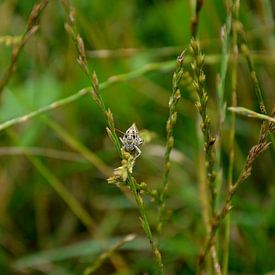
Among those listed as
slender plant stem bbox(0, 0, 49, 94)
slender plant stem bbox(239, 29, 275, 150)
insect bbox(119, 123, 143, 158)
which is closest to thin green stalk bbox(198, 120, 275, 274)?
slender plant stem bbox(239, 29, 275, 150)

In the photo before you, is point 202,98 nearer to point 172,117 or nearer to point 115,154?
point 172,117

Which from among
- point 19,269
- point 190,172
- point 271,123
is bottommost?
point 19,269

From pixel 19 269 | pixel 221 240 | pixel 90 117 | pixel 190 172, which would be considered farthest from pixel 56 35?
pixel 221 240

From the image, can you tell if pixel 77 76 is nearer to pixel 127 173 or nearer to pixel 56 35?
pixel 56 35

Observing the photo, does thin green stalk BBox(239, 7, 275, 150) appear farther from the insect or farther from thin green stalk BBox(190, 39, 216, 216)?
the insect

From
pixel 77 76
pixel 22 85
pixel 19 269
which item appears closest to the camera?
pixel 19 269

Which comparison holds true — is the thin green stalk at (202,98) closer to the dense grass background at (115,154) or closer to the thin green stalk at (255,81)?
the thin green stalk at (255,81)

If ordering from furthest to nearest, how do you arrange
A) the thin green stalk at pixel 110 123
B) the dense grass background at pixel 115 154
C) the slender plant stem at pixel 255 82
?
the dense grass background at pixel 115 154 → the slender plant stem at pixel 255 82 → the thin green stalk at pixel 110 123

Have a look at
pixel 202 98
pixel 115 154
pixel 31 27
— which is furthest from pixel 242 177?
pixel 115 154

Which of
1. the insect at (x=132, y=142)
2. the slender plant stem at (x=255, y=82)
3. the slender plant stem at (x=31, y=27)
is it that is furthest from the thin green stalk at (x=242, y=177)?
the slender plant stem at (x=31, y=27)
